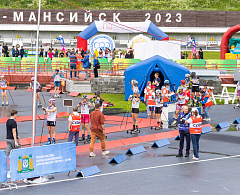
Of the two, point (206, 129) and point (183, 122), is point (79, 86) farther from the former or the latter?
point (183, 122)

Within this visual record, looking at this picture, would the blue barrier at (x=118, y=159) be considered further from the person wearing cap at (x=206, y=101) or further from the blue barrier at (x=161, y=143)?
the person wearing cap at (x=206, y=101)

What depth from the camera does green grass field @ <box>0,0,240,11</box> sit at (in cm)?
6881

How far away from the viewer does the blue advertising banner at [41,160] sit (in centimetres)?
1009

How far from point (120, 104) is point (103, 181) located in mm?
14410

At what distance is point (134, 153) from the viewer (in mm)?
13906

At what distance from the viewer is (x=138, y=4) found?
231 feet

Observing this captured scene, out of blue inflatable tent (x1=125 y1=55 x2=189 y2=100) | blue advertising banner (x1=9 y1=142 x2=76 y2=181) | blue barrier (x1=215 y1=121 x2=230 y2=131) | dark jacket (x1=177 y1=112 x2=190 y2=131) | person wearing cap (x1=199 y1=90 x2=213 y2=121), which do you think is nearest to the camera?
blue advertising banner (x1=9 y1=142 x2=76 y2=181)

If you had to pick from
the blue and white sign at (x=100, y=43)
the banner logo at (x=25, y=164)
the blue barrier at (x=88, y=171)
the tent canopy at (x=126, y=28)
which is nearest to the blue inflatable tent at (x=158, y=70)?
the tent canopy at (x=126, y=28)

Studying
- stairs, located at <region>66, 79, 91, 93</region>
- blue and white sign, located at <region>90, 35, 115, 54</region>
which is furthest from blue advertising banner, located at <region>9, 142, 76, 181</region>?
blue and white sign, located at <region>90, 35, 115, 54</region>

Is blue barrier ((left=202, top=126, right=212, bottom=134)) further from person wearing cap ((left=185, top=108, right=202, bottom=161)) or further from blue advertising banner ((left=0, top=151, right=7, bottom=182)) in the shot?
blue advertising banner ((left=0, top=151, right=7, bottom=182))

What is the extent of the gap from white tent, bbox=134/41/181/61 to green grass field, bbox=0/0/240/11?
37.1 metres

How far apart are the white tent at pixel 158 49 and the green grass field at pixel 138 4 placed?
122ft

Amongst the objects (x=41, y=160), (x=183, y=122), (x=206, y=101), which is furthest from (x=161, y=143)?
(x=41, y=160)

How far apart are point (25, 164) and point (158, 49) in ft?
75.7
